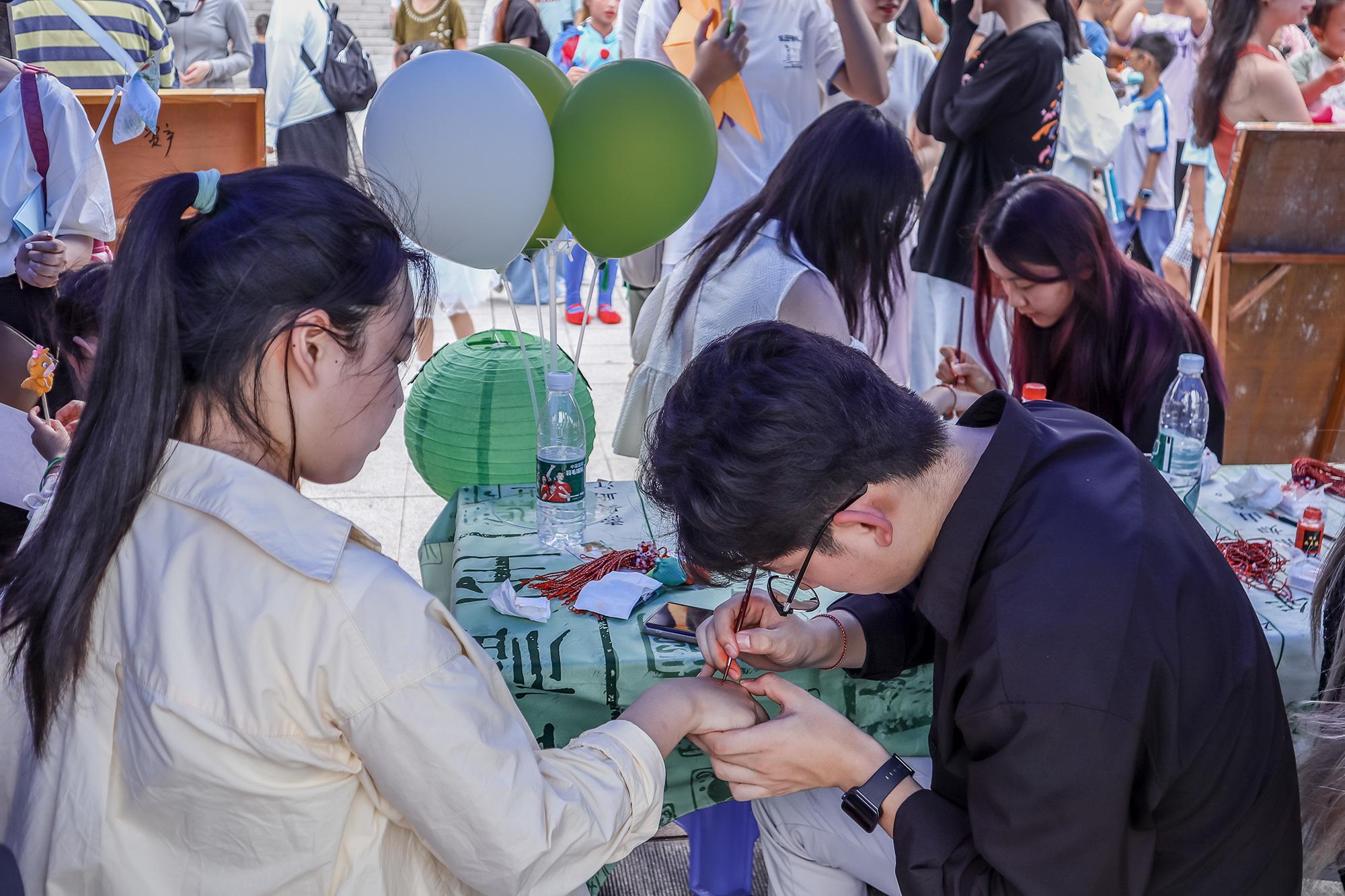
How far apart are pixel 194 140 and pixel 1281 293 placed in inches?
184

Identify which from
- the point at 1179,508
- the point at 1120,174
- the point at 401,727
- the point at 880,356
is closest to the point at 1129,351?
the point at 880,356

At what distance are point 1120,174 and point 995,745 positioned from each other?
5162 mm

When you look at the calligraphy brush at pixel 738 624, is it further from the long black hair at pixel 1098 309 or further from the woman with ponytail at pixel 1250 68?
the woman with ponytail at pixel 1250 68

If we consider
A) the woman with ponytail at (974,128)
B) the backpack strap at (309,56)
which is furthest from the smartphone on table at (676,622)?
the backpack strap at (309,56)

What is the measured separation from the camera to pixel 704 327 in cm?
267

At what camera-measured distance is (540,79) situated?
8.08 ft

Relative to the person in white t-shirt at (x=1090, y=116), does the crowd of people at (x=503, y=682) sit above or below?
below

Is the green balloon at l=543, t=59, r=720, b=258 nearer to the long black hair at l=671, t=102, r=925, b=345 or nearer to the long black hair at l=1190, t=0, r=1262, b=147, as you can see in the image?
the long black hair at l=671, t=102, r=925, b=345

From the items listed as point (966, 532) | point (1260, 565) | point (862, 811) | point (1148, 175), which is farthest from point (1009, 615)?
point (1148, 175)

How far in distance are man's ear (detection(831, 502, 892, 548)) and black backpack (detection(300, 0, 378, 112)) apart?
4.74 metres

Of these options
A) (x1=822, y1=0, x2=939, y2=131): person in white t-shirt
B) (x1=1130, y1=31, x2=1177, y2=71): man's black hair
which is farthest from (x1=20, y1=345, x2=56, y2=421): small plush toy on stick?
(x1=1130, y1=31, x2=1177, y2=71): man's black hair

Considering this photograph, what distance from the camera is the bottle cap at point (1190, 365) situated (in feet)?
7.29

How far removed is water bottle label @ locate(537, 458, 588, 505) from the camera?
6.39 ft

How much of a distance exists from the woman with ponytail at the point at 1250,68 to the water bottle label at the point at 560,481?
3390 millimetres
